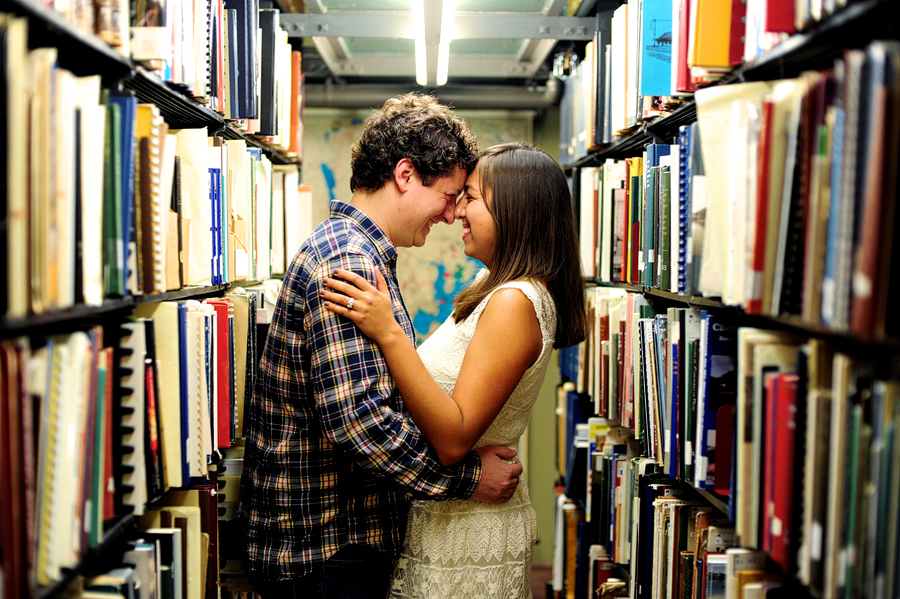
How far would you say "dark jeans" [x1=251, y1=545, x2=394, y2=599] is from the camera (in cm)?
146

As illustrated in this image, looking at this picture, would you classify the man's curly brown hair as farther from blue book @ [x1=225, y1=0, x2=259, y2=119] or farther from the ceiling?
the ceiling

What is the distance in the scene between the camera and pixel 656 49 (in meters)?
1.68

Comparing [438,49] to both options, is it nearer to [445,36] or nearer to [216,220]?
[445,36]

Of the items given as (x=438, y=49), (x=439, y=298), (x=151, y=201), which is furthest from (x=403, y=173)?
(x=439, y=298)

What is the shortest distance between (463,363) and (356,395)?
27cm

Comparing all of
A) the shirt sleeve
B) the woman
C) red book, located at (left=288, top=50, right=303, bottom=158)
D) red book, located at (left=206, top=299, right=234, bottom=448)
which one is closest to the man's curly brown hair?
the woman

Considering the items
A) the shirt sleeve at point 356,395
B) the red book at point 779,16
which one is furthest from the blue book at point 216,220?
the red book at point 779,16

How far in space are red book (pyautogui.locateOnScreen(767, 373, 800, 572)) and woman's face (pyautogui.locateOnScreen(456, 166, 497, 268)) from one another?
2.68 feet

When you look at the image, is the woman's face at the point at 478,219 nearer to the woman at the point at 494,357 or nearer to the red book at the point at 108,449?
the woman at the point at 494,357

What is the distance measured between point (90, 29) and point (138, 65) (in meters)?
0.14

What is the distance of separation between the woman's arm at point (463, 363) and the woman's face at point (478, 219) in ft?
0.59

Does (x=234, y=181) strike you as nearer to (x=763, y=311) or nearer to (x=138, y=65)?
(x=138, y=65)

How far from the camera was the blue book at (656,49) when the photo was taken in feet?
5.41

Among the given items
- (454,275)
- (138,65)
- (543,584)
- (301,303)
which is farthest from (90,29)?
(543,584)
